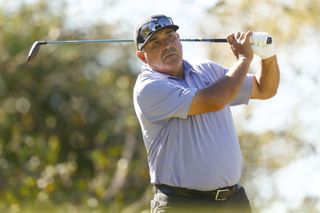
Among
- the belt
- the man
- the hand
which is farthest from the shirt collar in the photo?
the belt

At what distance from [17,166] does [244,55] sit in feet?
20.2

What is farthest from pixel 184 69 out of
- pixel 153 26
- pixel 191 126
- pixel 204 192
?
pixel 204 192

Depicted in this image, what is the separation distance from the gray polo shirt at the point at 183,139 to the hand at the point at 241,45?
0.27 metres

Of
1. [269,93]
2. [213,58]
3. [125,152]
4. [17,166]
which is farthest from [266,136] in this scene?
[269,93]

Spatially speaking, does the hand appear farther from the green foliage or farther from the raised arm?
the green foliage

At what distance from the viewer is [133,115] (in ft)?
40.1

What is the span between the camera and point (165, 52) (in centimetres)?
546

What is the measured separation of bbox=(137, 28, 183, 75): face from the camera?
5453mm

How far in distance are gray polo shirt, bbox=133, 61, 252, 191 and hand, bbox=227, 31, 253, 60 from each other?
0.27 meters

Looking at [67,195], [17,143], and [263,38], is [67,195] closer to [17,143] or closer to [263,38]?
[17,143]

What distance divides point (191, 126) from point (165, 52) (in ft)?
1.43

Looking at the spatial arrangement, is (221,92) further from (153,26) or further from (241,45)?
(153,26)

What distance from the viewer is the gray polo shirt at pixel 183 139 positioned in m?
5.24

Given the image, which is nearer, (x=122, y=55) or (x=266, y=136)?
→ (x=266, y=136)
